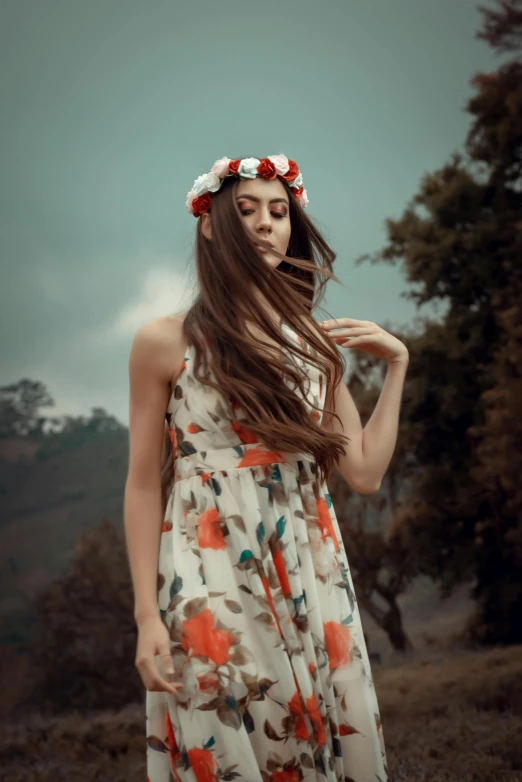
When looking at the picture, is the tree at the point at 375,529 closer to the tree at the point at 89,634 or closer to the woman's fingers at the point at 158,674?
the tree at the point at 89,634

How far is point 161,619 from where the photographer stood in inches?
65.1

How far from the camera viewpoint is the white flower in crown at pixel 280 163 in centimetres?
198

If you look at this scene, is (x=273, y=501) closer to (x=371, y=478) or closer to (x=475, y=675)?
A: (x=371, y=478)

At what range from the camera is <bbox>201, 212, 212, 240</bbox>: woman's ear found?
1974 mm

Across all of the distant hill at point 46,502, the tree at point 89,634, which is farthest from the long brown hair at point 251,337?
the tree at point 89,634

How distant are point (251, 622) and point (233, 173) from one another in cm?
101

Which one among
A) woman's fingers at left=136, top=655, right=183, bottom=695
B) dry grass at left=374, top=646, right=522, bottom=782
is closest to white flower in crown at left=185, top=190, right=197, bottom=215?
woman's fingers at left=136, top=655, right=183, bottom=695

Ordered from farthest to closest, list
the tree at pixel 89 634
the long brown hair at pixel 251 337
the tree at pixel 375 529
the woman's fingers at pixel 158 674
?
the tree at pixel 375 529 < the tree at pixel 89 634 < the long brown hair at pixel 251 337 < the woman's fingers at pixel 158 674

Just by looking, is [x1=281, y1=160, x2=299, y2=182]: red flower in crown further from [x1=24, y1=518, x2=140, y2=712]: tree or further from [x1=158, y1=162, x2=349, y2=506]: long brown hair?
[x1=24, y1=518, x2=140, y2=712]: tree

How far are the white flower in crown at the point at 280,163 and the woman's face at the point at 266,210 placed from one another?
2cm

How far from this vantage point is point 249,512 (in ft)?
5.52

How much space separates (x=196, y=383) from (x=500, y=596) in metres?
10.4

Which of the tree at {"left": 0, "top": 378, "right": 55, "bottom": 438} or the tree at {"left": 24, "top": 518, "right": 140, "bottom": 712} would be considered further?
the tree at {"left": 0, "top": 378, "right": 55, "bottom": 438}

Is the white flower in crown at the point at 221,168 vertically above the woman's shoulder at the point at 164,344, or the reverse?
the white flower in crown at the point at 221,168
